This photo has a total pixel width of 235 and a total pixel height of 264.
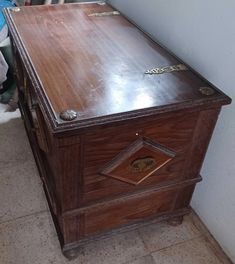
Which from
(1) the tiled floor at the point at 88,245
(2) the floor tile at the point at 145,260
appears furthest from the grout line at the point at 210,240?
(2) the floor tile at the point at 145,260

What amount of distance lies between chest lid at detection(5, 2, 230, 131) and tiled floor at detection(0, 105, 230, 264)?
589 mm

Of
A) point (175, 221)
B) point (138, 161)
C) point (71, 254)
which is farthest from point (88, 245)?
point (138, 161)

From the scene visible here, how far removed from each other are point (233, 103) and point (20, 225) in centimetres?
89

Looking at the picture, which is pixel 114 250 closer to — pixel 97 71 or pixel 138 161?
pixel 138 161

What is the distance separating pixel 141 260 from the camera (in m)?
1.13

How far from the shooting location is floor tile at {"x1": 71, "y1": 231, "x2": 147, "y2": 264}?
112cm

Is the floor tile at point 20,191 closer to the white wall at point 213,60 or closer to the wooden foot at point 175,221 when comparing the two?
the wooden foot at point 175,221

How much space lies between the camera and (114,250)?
115 cm

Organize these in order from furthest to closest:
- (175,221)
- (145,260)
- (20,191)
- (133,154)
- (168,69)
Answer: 1. (20,191)
2. (175,221)
3. (145,260)
4. (168,69)
5. (133,154)

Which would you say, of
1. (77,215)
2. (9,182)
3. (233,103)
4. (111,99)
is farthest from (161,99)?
(9,182)

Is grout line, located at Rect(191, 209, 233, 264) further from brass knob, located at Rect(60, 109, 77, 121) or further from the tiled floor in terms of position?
brass knob, located at Rect(60, 109, 77, 121)

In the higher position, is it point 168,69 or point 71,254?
point 168,69

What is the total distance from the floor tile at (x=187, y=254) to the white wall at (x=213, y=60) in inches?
2.4

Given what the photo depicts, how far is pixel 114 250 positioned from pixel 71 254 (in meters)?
0.16
